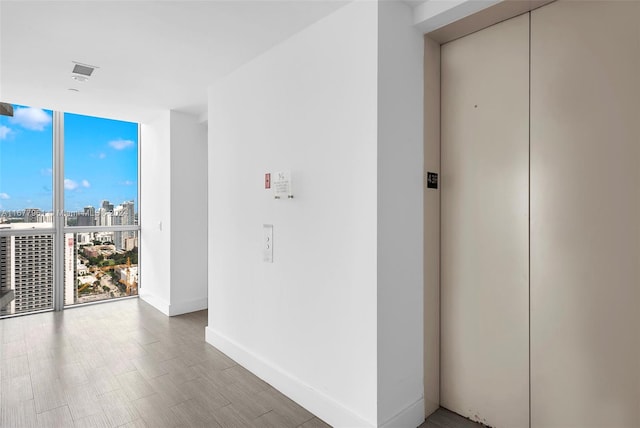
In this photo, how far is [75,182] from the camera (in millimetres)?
4848

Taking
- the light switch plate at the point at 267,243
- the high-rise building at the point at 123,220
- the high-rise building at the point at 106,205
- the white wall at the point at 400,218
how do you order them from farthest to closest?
the high-rise building at the point at 123,220 → the high-rise building at the point at 106,205 → the light switch plate at the point at 267,243 → the white wall at the point at 400,218

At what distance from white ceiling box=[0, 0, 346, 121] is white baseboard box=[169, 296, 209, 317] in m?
2.57

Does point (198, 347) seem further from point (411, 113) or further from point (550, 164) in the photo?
point (550, 164)

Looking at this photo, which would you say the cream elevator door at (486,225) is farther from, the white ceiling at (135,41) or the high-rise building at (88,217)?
the high-rise building at (88,217)

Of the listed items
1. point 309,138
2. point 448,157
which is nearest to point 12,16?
point 309,138

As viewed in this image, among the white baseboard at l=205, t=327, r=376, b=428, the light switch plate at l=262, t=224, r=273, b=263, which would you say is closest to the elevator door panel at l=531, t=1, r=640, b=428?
the white baseboard at l=205, t=327, r=376, b=428

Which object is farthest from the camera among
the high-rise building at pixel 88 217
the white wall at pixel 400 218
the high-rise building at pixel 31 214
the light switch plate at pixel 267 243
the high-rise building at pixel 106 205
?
the high-rise building at pixel 106 205

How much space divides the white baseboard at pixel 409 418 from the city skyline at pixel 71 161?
16.0ft

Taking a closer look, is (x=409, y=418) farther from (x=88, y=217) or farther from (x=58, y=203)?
(x=58, y=203)

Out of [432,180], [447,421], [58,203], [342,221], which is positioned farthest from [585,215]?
[58,203]

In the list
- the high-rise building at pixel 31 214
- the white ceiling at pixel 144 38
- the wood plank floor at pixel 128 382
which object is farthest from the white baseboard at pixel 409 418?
the high-rise building at pixel 31 214

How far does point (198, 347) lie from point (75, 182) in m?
3.19

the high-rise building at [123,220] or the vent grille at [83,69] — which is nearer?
the vent grille at [83,69]

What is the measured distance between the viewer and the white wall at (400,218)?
199cm
